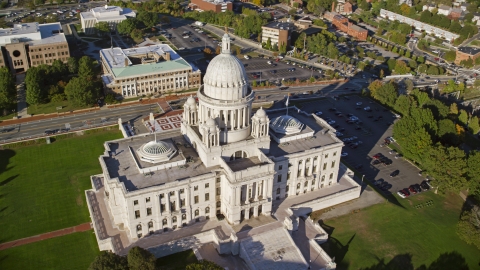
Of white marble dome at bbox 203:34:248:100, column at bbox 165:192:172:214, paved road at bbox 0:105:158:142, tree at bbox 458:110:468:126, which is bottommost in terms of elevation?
paved road at bbox 0:105:158:142

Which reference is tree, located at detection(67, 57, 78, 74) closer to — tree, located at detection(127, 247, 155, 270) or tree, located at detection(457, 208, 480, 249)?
tree, located at detection(127, 247, 155, 270)

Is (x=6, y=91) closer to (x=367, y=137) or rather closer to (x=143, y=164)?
(x=143, y=164)

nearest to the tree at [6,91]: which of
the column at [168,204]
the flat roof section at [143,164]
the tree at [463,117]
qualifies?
the flat roof section at [143,164]

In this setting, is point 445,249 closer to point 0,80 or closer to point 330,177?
point 330,177

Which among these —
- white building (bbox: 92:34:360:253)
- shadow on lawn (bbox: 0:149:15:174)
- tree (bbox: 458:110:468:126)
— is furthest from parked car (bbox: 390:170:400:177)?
shadow on lawn (bbox: 0:149:15:174)

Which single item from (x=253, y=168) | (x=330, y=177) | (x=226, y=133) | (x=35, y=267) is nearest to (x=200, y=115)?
(x=226, y=133)

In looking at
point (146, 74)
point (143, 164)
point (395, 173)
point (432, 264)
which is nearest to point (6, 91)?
point (146, 74)
